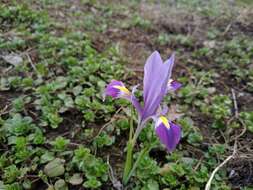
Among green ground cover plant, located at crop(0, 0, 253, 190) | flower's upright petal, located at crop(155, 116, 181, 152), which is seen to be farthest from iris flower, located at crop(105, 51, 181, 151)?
green ground cover plant, located at crop(0, 0, 253, 190)

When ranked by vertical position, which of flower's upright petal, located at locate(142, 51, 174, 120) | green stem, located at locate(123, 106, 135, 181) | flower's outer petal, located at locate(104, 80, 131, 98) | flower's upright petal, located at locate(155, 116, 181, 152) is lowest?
green stem, located at locate(123, 106, 135, 181)

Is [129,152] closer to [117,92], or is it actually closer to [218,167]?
[117,92]

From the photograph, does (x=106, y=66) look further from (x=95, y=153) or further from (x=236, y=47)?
(x=236, y=47)

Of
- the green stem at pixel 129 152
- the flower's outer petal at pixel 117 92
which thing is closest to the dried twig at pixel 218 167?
the green stem at pixel 129 152

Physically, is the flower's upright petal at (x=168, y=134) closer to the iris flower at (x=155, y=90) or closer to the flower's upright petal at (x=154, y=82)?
the iris flower at (x=155, y=90)

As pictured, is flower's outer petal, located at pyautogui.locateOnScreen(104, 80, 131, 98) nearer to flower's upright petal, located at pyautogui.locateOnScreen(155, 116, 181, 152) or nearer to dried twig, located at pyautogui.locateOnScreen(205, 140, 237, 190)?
flower's upright petal, located at pyautogui.locateOnScreen(155, 116, 181, 152)

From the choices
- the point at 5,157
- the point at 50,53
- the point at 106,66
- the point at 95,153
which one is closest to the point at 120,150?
the point at 95,153
